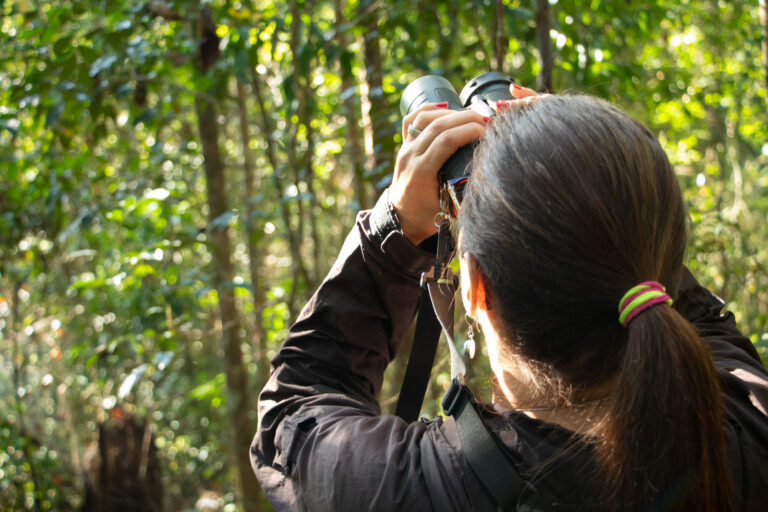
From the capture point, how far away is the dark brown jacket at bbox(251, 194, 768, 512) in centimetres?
77

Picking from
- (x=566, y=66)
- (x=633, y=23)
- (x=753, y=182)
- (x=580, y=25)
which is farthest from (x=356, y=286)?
(x=753, y=182)

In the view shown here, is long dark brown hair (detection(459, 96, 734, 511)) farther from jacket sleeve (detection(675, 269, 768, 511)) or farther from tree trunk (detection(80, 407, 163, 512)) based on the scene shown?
tree trunk (detection(80, 407, 163, 512))

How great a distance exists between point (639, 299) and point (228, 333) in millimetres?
2913

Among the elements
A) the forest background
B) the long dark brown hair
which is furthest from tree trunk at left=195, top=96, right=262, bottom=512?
the long dark brown hair

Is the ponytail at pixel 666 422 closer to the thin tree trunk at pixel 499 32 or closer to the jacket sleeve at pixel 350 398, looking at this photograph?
the jacket sleeve at pixel 350 398

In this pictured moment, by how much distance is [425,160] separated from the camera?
0.92 m

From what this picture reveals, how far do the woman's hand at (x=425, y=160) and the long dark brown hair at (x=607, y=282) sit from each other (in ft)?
0.39

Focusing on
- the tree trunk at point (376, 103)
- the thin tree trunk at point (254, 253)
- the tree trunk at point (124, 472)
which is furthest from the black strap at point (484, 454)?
the tree trunk at point (124, 472)

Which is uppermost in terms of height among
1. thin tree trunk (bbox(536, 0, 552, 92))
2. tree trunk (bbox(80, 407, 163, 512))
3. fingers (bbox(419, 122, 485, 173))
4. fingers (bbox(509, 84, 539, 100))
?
thin tree trunk (bbox(536, 0, 552, 92))

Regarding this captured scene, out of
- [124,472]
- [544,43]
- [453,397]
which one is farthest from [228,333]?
[453,397]

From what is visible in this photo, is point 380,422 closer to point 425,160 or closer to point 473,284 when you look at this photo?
point 473,284

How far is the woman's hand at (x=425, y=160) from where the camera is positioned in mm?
915

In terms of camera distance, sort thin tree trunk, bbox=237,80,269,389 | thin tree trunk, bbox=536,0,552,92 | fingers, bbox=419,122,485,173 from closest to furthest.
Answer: fingers, bbox=419,122,485,173
thin tree trunk, bbox=536,0,552,92
thin tree trunk, bbox=237,80,269,389

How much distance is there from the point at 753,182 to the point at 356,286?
6139 millimetres
